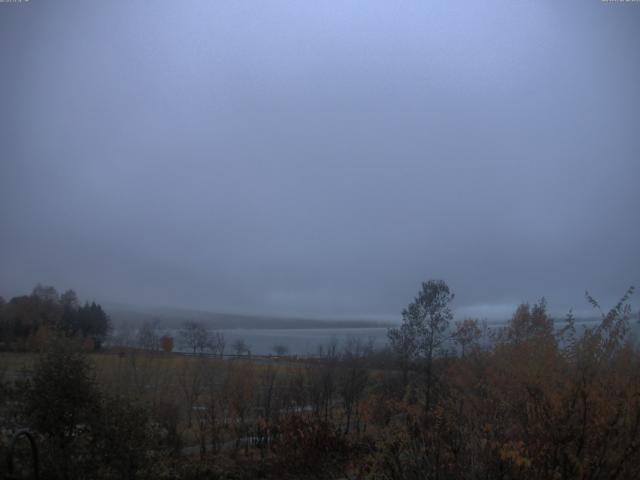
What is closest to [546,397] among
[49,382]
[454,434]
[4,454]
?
[454,434]

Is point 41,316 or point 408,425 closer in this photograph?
point 408,425

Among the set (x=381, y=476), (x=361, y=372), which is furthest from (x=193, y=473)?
(x=361, y=372)

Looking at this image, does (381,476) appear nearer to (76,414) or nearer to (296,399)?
(76,414)

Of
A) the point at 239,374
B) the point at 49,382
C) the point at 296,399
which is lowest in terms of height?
the point at 296,399

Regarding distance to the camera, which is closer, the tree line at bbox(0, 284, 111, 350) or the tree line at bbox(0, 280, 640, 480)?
the tree line at bbox(0, 280, 640, 480)

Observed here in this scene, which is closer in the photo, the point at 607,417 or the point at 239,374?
the point at 607,417

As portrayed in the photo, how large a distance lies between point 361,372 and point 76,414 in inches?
594

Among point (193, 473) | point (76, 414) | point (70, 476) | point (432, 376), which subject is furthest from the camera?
point (432, 376)

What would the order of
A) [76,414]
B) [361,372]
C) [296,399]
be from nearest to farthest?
[76,414]
[296,399]
[361,372]

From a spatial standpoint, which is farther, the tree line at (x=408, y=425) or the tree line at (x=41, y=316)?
the tree line at (x=41, y=316)

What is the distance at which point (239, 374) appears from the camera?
18656 millimetres

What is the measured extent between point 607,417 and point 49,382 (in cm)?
930

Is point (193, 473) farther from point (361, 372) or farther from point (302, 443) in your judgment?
point (361, 372)

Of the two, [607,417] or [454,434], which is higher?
[607,417]
